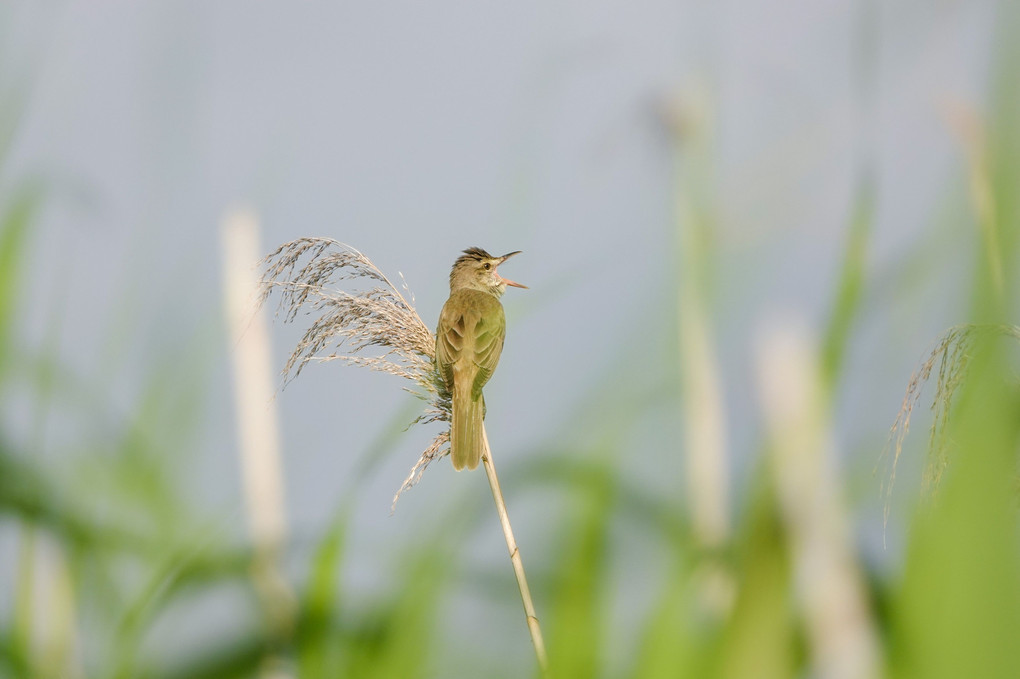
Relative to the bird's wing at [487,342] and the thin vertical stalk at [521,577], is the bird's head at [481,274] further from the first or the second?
the thin vertical stalk at [521,577]

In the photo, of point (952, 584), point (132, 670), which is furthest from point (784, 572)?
point (132, 670)

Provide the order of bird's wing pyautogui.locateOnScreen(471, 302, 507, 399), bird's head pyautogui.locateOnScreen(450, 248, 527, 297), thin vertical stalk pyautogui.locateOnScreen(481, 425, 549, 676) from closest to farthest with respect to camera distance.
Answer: thin vertical stalk pyautogui.locateOnScreen(481, 425, 549, 676) → bird's wing pyautogui.locateOnScreen(471, 302, 507, 399) → bird's head pyautogui.locateOnScreen(450, 248, 527, 297)

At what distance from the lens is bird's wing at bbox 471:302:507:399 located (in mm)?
2341

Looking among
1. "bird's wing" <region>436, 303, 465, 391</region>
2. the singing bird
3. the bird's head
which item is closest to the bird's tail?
the singing bird

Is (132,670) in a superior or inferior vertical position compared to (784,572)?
inferior

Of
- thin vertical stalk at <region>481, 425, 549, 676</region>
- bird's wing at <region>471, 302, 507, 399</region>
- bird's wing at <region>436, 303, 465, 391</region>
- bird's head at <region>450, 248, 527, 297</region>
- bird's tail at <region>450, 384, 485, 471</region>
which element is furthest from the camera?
bird's head at <region>450, 248, 527, 297</region>

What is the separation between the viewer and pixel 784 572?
67 cm

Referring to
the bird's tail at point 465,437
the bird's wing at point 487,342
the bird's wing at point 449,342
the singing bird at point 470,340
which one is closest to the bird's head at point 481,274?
the singing bird at point 470,340

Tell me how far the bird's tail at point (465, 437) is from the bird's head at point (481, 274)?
37.6 inches

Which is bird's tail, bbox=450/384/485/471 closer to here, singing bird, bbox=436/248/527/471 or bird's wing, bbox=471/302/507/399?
singing bird, bbox=436/248/527/471

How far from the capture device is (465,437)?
1982mm

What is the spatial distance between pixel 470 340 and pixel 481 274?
0.64 m

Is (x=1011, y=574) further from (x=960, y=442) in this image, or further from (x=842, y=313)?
(x=842, y=313)

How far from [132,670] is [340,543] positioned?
0.64 metres
